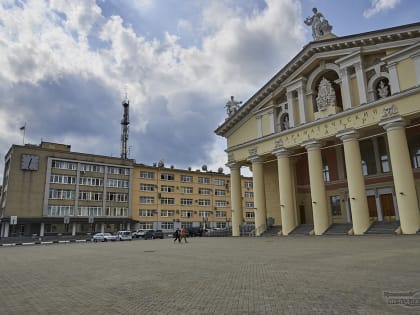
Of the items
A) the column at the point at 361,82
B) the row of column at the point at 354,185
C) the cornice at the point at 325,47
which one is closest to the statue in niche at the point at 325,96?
the column at the point at 361,82

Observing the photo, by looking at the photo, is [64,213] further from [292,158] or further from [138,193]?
[292,158]

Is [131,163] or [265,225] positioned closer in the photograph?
[265,225]

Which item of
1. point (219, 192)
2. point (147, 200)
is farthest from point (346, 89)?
point (219, 192)

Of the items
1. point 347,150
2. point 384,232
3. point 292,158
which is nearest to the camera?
point 384,232

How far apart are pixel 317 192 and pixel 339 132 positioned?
17.6 feet

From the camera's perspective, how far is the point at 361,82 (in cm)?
2614

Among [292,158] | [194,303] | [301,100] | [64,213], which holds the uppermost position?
[301,100]

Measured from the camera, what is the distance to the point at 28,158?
56844mm

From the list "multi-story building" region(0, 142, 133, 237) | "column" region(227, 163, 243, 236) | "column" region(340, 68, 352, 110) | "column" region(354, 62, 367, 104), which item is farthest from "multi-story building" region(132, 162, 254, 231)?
"column" region(354, 62, 367, 104)

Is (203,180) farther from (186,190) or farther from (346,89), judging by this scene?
(346,89)

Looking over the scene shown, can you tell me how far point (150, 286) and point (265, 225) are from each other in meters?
26.6

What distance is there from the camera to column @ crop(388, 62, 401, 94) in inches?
943

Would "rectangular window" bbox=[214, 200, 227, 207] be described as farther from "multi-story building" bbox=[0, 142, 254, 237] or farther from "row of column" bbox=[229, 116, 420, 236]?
"row of column" bbox=[229, 116, 420, 236]

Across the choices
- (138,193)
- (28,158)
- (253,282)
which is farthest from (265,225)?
(28,158)
